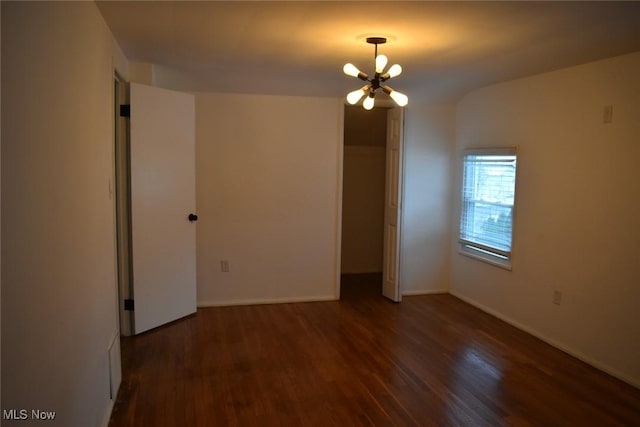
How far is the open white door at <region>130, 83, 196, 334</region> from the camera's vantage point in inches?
156

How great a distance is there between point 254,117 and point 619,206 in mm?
3290

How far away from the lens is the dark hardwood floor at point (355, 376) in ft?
9.36

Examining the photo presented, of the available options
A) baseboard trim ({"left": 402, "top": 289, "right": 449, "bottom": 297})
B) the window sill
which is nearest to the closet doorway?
baseboard trim ({"left": 402, "top": 289, "right": 449, "bottom": 297})

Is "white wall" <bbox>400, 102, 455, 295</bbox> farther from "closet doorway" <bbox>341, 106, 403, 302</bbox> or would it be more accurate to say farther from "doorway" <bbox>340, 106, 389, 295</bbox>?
"doorway" <bbox>340, 106, 389, 295</bbox>

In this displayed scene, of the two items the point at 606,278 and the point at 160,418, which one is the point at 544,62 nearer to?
the point at 606,278

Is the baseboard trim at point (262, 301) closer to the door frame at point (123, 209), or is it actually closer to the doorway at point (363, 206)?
the door frame at point (123, 209)

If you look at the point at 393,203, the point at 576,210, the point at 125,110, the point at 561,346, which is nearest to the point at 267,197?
the point at 393,203

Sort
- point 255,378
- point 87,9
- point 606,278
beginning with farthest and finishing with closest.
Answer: point 606,278 < point 255,378 < point 87,9

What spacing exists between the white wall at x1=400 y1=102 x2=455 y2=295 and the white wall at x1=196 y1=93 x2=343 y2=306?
837 millimetres

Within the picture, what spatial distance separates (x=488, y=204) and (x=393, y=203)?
970 millimetres

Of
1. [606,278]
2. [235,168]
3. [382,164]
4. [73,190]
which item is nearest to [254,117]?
[235,168]

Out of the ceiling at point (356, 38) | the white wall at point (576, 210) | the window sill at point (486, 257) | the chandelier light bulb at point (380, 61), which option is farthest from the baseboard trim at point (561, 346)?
the chandelier light bulb at point (380, 61)

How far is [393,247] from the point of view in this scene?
5195 mm

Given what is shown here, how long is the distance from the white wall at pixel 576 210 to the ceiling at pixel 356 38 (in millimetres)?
267
